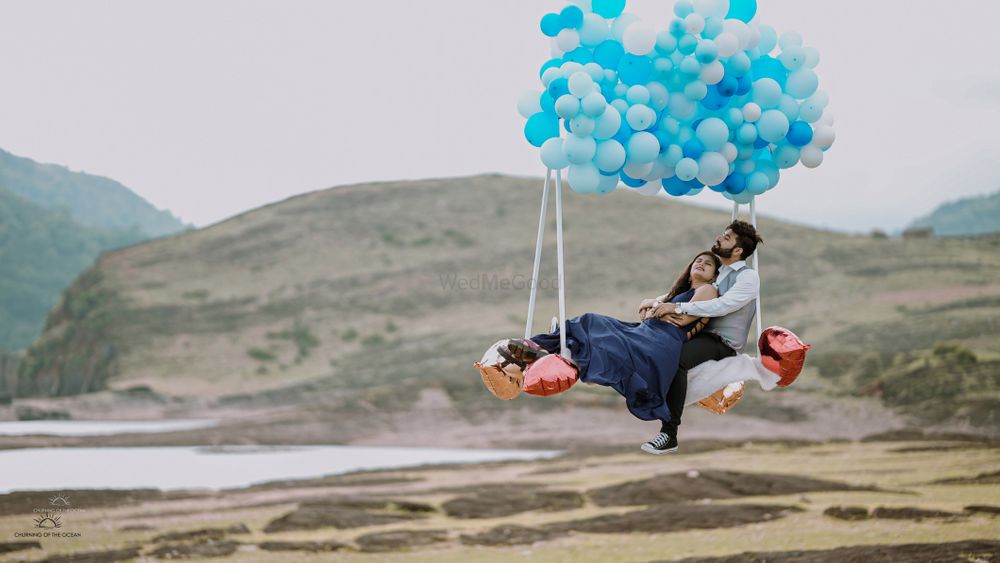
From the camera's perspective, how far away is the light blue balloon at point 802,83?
25.0 ft

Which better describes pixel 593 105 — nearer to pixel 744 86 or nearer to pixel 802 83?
pixel 744 86

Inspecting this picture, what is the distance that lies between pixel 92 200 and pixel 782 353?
64.5 metres

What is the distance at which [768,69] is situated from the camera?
762 cm

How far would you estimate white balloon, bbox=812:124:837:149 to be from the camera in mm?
7652

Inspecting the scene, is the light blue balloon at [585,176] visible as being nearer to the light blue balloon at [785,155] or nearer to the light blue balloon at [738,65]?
the light blue balloon at [738,65]

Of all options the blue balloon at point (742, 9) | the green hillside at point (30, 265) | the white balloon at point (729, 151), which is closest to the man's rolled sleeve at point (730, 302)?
the white balloon at point (729, 151)

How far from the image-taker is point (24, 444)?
104 feet

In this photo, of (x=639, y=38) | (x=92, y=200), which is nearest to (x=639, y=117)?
(x=639, y=38)

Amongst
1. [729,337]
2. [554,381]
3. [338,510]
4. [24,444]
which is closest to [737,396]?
[729,337]

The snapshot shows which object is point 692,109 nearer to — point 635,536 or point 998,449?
point 635,536

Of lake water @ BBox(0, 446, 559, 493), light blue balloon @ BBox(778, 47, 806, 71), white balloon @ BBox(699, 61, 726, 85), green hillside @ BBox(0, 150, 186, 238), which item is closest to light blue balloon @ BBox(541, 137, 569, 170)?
white balloon @ BBox(699, 61, 726, 85)

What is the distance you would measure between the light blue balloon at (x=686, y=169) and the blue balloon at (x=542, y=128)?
85 centimetres

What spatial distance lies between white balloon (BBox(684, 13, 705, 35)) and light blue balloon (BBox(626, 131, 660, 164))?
2.53ft

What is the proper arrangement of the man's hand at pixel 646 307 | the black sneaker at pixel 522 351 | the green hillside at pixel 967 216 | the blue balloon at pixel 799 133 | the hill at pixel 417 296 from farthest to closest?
1. the green hillside at pixel 967 216
2. the hill at pixel 417 296
3. the blue balloon at pixel 799 133
4. the man's hand at pixel 646 307
5. the black sneaker at pixel 522 351
